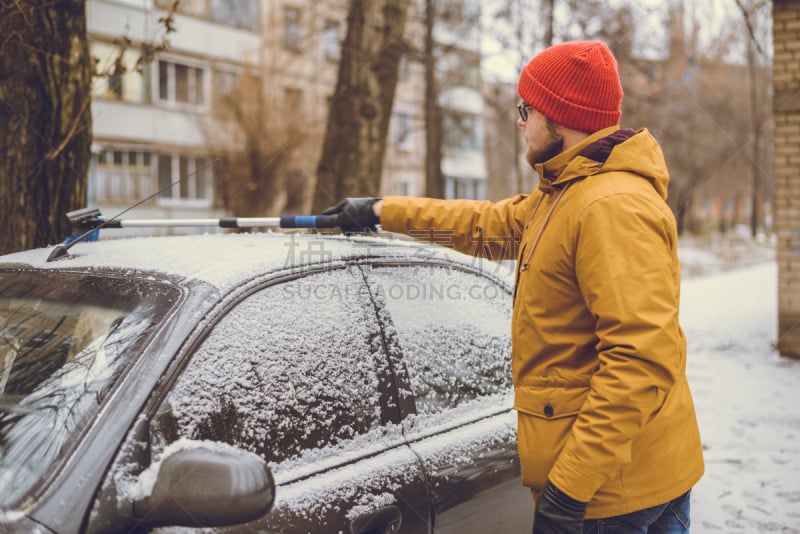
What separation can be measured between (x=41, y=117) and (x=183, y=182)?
2583cm

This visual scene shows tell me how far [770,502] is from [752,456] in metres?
0.98

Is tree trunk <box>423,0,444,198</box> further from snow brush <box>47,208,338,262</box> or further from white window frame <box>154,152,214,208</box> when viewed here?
snow brush <box>47,208,338,262</box>

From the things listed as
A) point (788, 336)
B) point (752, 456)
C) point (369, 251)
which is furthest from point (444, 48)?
point (369, 251)

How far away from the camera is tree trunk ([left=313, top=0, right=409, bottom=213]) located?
7402 millimetres

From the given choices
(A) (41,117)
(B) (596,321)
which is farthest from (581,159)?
(A) (41,117)

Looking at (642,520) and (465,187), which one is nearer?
(642,520)

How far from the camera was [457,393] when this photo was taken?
259 cm

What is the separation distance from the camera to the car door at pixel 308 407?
1887 mm

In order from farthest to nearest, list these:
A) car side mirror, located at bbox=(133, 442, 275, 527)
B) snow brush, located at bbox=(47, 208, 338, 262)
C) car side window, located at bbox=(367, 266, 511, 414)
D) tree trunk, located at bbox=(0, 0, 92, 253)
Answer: tree trunk, located at bbox=(0, 0, 92, 253)
snow brush, located at bbox=(47, 208, 338, 262)
car side window, located at bbox=(367, 266, 511, 414)
car side mirror, located at bbox=(133, 442, 275, 527)

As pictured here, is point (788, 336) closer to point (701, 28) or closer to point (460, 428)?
point (460, 428)

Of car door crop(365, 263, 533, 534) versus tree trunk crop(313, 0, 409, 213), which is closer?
car door crop(365, 263, 533, 534)

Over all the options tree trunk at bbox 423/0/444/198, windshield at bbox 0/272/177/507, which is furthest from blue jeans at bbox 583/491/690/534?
tree trunk at bbox 423/0/444/198

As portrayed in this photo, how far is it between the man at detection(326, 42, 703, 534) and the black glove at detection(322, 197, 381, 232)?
2.70ft

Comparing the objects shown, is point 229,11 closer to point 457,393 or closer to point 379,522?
point 457,393
